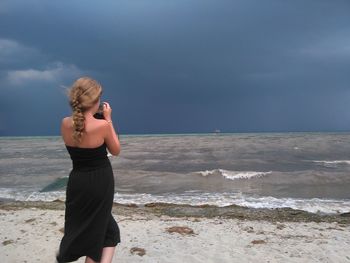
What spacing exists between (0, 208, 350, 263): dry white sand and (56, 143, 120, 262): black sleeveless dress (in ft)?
8.24

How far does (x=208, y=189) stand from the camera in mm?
15594

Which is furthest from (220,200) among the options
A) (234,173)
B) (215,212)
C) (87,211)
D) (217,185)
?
(87,211)

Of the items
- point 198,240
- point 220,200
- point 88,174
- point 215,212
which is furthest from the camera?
point 220,200

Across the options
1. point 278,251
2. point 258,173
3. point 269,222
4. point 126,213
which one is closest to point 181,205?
point 126,213

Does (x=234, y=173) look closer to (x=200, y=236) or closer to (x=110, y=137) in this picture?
(x=200, y=236)

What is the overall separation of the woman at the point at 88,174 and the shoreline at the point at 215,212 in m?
6.23

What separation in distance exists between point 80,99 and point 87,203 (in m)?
0.98

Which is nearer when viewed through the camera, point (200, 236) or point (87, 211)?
point (87, 211)

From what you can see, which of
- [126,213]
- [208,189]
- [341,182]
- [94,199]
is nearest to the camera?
[94,199]

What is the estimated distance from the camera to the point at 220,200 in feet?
43.0

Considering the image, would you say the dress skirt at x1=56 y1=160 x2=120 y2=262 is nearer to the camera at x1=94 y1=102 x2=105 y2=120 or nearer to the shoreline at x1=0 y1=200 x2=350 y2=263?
the camera at x1=94 y1=102 x2=105 y2=120

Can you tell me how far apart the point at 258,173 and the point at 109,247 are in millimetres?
17044

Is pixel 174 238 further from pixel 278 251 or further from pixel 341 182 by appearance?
pixel 341 182

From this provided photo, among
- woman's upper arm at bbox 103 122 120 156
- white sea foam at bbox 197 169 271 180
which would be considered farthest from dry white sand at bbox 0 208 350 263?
white sea foam at bbox 197 169 271 180
